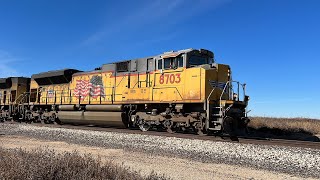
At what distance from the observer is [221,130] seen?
12.2 m

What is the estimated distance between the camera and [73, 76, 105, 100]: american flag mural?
1848 centimetres

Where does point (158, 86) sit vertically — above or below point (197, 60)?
below

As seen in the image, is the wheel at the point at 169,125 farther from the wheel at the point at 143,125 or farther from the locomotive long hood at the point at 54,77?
the locomotive long hood at the point at 54,77

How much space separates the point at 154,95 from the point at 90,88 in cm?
580

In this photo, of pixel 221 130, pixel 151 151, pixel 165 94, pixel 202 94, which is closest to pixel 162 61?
pixel 165 94

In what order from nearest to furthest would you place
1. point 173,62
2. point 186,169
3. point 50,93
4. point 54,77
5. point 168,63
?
point 186,169
point 173,62
point 168,63
point 54,77
point 50,93

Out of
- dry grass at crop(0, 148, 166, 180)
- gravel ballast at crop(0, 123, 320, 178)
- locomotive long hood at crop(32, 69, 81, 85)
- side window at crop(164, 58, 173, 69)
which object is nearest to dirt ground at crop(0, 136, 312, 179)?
Answer: gravel ballast at crop(0, 123, 320, 178)

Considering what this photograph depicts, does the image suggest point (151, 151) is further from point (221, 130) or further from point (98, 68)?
point (98, 68)

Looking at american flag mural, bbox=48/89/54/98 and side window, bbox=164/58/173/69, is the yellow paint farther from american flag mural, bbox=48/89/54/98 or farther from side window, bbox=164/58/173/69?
american flag mural, bbox=48/89/54/98

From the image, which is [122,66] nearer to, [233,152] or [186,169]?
[233,152]

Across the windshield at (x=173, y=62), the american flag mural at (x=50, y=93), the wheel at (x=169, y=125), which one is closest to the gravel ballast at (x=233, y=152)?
the wheel at (x=169, y=125)

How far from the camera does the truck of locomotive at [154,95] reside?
13.0 metres

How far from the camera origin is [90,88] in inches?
754

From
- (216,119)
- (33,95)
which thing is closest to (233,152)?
(216,119)
